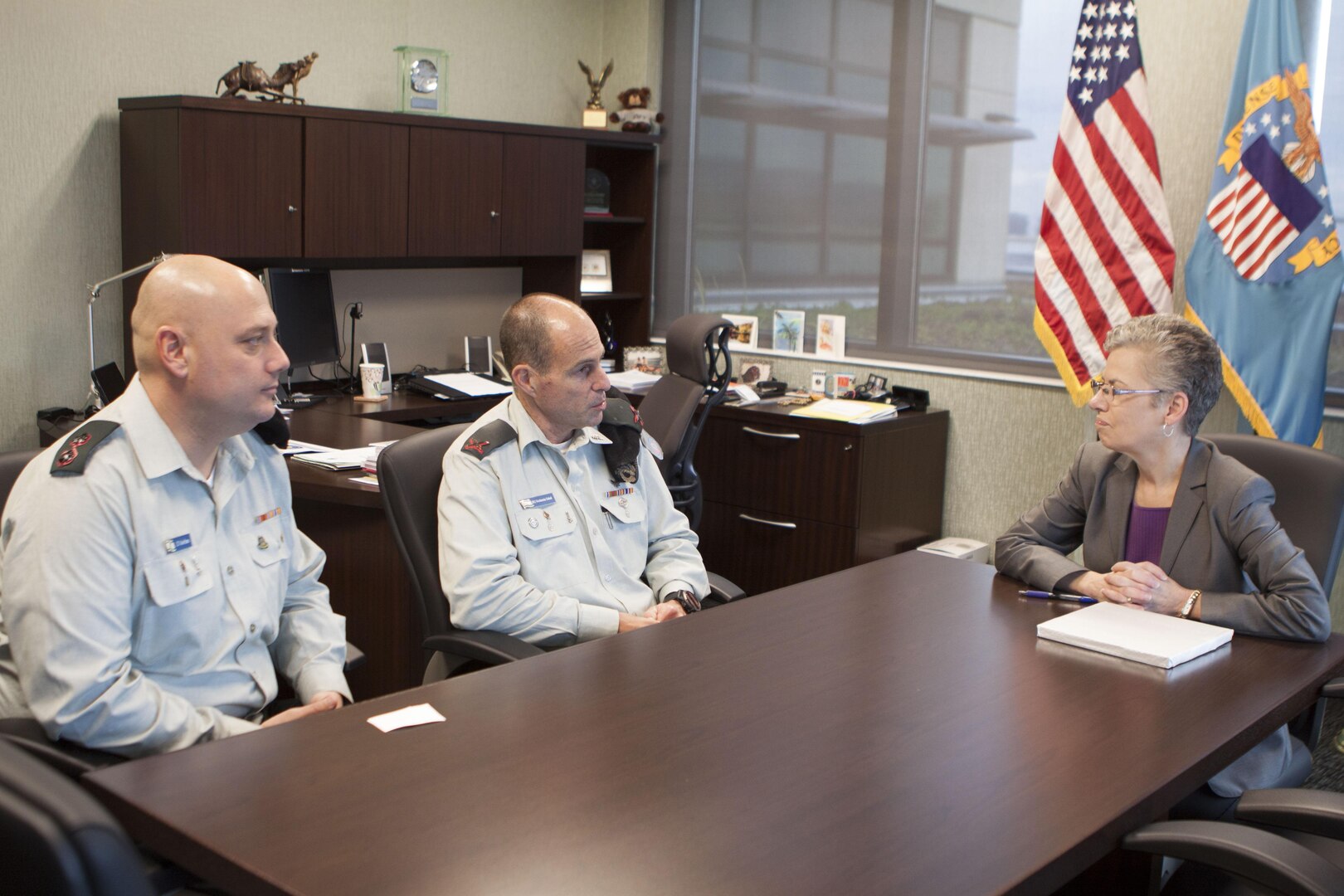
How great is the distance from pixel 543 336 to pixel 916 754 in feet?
3.97

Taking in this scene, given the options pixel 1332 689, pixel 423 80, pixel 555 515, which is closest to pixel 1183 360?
pixel 1332 689

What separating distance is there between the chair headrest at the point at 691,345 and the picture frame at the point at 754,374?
1154 millimetres

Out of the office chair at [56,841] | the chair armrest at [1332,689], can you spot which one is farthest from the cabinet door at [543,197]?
the office chair at [56,841]

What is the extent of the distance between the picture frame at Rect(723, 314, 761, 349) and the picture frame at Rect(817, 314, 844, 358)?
13.1 inches

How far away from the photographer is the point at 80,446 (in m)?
1.79

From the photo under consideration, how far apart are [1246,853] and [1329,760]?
2303mm

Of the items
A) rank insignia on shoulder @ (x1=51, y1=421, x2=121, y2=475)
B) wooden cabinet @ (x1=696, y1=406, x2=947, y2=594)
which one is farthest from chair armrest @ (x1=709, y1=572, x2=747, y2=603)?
wooden cabinet @ (x1=696, y1=406, x2=947, y2=594)

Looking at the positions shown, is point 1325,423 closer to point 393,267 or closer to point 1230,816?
point 1230,816

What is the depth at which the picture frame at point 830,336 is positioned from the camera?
199 inches

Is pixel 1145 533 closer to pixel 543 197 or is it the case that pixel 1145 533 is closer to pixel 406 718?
pixel 406 718

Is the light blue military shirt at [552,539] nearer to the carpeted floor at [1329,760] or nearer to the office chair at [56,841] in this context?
the office chair at [56,841]

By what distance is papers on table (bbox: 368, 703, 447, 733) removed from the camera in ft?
5.38

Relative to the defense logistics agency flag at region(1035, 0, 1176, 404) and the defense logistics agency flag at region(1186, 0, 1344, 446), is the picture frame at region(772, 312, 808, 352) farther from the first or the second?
the defense logistics agency flag at region(1186, 0, 1344, 446)

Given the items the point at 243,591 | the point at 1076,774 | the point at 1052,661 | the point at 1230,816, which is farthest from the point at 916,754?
the point at 243,591
